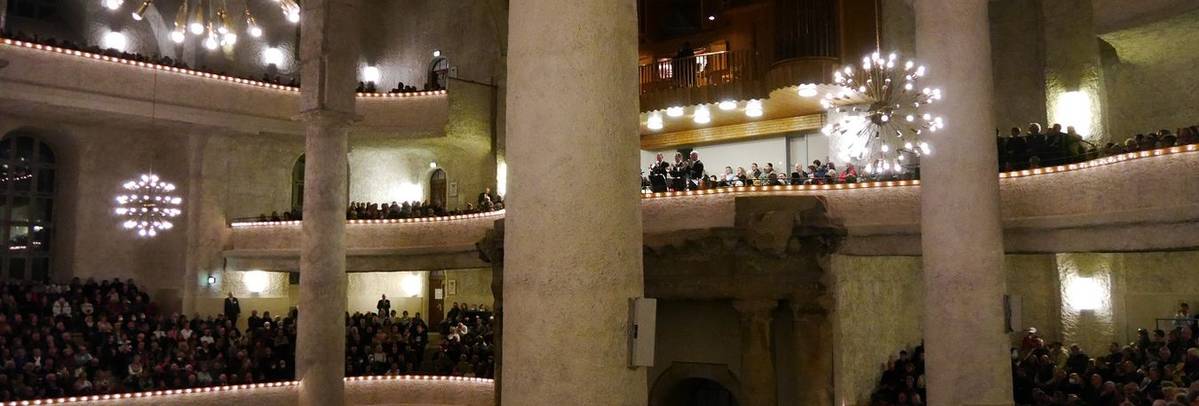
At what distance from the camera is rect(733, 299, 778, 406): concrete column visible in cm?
1311

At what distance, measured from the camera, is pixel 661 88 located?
22000 millimetres

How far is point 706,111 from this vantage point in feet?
71.4

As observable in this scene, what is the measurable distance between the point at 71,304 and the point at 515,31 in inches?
771

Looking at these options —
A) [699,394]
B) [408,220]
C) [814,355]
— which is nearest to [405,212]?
[408,220]

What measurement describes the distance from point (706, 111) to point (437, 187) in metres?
10.7

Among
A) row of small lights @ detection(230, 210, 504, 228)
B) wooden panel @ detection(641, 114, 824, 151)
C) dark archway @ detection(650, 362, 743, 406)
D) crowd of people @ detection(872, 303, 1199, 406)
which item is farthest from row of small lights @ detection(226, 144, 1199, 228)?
wooden panel @ detection(641, 114, 824, 151)

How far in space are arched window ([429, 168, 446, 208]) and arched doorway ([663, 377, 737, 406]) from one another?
1520 cm

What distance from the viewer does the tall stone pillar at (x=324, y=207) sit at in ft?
59.2

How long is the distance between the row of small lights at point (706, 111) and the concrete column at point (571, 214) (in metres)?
15.4

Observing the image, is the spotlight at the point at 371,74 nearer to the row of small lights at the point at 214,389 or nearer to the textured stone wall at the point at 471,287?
the textured stone wall at the point at 471,287

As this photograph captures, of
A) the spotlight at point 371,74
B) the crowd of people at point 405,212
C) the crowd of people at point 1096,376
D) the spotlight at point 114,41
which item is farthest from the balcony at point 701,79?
the spotlight at point 114,41

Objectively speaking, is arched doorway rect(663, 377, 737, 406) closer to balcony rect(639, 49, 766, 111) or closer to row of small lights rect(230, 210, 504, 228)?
balcony rect(639, 49, 766, 111)

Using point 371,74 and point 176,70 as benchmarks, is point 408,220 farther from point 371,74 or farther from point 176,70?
point 371,74

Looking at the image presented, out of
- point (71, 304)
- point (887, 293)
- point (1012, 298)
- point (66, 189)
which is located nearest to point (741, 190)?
point (887, 293)
